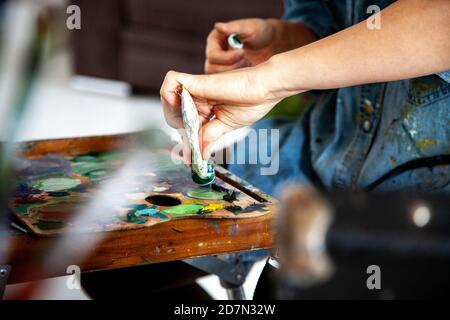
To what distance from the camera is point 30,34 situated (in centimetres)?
355

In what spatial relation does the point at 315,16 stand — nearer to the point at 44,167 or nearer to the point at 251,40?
the point at 251,40

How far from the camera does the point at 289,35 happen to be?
3.52ft

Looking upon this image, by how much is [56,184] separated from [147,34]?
190 centimetres

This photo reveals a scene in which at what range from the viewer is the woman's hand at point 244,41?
1.01m

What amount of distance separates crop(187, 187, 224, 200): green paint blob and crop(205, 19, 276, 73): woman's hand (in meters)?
0.25

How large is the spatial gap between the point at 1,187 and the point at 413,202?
0.59 m

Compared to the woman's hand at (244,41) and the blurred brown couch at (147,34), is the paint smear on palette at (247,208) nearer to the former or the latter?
the woman's hand at (244,41)

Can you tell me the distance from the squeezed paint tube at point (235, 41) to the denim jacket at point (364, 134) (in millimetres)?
152

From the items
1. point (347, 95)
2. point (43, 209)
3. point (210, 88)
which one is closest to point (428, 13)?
point (210, 88)

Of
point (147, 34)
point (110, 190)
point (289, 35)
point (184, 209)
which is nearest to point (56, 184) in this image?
point (110, 190)

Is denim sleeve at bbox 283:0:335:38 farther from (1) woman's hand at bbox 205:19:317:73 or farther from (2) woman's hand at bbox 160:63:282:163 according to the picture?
(2) woman's hand at bbox 160:63:282:163

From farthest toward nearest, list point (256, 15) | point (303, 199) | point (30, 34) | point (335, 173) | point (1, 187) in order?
point (30, 34) < point (256, 15) < point (335, 173) < point (1, 187) < point (303, 199)
